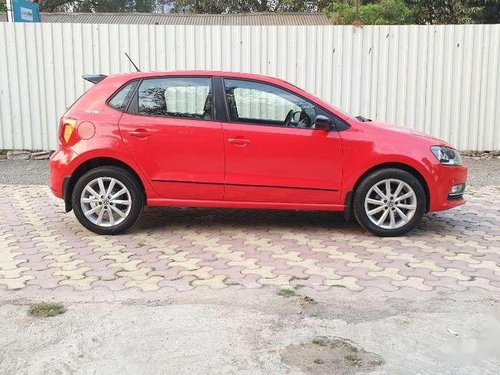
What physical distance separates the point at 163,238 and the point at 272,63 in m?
5.19

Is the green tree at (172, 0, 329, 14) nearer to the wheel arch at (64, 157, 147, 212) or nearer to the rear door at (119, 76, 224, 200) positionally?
the rear door at (119, 76, 224, 200)

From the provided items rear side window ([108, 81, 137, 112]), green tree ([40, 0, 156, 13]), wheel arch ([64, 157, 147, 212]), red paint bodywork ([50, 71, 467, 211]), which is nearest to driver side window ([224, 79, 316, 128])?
red paint bodywork ([50, 71, 467, 211])

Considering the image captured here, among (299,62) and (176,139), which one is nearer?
(176,139)

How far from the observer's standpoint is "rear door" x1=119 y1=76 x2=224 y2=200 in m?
5.26

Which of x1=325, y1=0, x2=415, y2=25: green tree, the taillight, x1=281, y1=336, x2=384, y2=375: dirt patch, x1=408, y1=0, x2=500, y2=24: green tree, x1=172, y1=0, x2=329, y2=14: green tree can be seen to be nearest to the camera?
x1=281, y1=336, x2=384, y2=375: dirt patch

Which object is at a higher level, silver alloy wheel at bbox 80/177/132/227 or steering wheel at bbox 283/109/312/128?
steering wheel at bbox 283/109/312/128

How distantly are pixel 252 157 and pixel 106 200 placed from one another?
1.49m

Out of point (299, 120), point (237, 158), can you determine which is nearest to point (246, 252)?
point (237, 158)

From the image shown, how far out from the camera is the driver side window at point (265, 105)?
536 cm

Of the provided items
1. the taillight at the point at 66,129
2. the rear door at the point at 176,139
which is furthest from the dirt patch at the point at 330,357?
the taillight at the point at 66,129

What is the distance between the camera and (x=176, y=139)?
17.3ft

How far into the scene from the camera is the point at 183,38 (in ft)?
31.5

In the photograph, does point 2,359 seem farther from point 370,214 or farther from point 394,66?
point 394,66

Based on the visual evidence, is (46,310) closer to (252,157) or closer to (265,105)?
(252,157)
